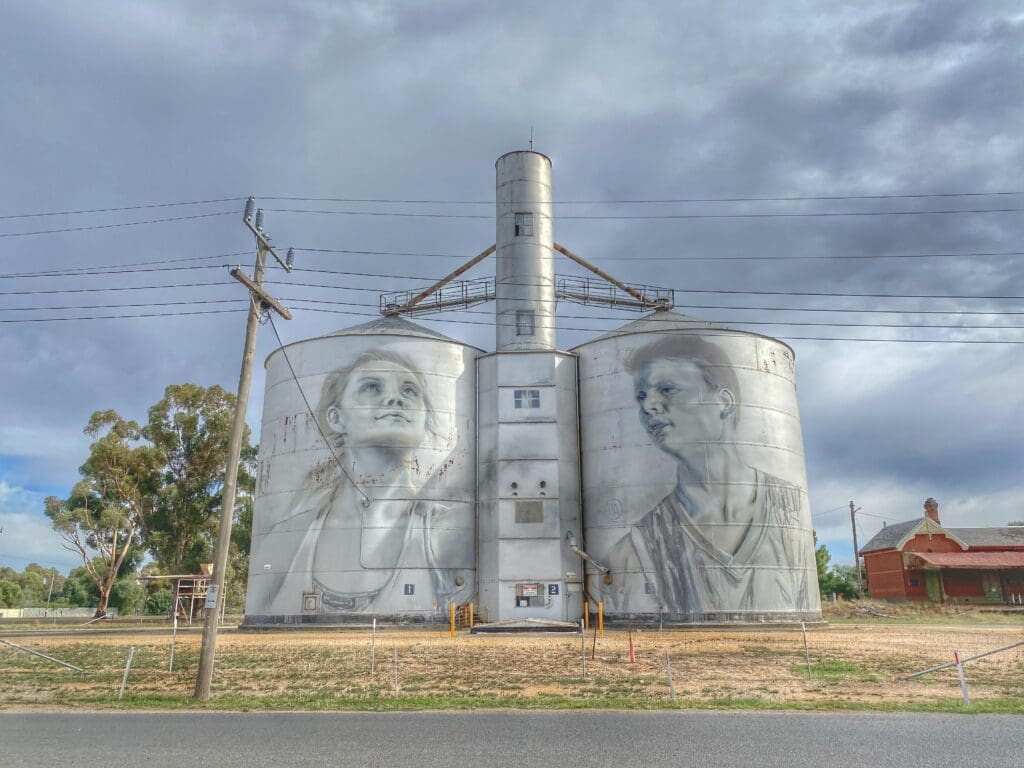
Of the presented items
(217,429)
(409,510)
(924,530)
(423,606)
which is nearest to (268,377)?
(409,510)

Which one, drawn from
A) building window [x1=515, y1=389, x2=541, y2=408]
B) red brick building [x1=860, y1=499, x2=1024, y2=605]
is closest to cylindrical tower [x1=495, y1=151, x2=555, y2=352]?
building window [x1=515, y1=389, x2=541, y2=408]

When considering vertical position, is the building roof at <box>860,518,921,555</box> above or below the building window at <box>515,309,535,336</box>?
below

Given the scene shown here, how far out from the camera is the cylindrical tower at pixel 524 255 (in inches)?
1667

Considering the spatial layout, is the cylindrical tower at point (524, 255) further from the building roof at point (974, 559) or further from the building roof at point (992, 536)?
the building roof at point (992, 536)

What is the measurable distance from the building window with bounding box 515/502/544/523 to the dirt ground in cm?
845

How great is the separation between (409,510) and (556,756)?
90.9ft

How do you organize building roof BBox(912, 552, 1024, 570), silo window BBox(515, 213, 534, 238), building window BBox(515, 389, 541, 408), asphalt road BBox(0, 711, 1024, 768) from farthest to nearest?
building roof BBox(912, 552, 1024, 570), silo window BBox(515, 213, 534, 238), building window BBox(515, 389, 541, 408), asphalt road BBox(0, 711, 1024, 768)

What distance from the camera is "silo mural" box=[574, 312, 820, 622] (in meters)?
36.2

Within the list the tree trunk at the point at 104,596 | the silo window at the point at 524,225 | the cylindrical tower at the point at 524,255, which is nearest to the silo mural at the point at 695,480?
the cylindrical tower at the point at 524,255

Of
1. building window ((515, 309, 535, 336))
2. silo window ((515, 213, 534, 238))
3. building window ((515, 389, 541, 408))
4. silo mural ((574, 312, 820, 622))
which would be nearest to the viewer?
silo mural ((574, 312, 820, 622))

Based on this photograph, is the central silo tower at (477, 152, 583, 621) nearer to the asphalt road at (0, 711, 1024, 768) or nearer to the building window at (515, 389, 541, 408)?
the building window at (515, 389, 541, 408)

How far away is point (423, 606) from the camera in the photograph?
36.7 metres

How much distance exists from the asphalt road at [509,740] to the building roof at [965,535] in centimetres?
5337

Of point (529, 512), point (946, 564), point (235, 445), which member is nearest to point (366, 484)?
point (529, 512)
